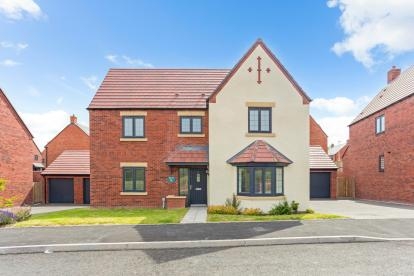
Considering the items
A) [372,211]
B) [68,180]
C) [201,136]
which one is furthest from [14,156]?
[372,211]

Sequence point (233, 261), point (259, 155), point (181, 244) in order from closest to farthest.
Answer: point (233, 261) → point (181, 244) → point (259, 155)

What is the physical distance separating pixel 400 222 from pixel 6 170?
22367 mm

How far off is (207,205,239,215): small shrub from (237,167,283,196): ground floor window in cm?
93

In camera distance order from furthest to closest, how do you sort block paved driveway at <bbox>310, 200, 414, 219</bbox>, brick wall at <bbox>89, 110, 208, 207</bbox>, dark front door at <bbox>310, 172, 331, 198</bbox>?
1. dark front door at <bbox>310, 172, 331, 198</bbox>
2. brick wall at <bbox>89, 110, 208, 207</bbox>
3. block paved driveway at <bbox>310, 200, 414, 219</bbox>

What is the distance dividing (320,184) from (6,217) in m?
20.7

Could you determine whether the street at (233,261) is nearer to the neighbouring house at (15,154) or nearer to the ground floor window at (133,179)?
the ground floor window at (133,179)

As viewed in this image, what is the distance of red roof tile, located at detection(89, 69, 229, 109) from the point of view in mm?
16219

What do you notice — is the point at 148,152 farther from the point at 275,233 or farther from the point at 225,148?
the point at 275,233

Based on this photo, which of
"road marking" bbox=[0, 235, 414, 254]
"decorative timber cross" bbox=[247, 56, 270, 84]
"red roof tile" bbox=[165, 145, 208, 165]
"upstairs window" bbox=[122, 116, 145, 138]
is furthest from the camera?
"upstairs window" bbox=[122, 116, 145, 138]

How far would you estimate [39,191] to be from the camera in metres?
20.5

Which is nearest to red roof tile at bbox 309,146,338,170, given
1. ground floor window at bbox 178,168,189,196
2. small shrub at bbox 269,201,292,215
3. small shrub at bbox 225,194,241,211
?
small shrub at bbox 269,201,292,215

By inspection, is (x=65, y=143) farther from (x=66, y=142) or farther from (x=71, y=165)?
(x=71, y=165)

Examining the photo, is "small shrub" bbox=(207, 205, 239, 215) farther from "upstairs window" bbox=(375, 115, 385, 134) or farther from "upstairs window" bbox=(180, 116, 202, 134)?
"upstairs window" bbox=(375, 115, 385, 134)

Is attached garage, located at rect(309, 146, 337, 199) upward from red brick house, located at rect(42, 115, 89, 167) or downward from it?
downward
